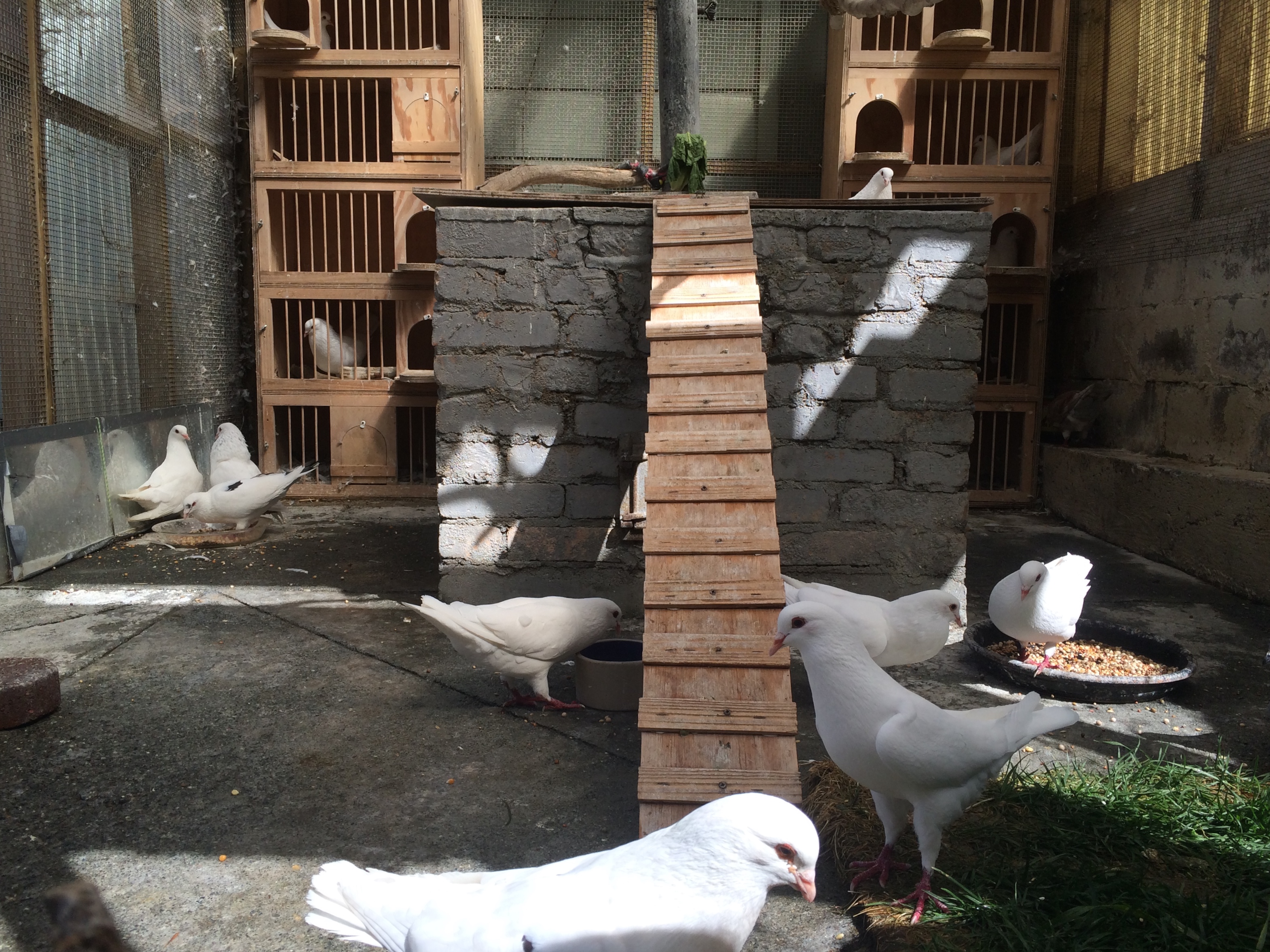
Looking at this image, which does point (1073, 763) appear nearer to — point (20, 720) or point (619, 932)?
point (619, 932)

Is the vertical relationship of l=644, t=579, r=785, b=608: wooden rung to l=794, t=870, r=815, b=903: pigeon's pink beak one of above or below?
above


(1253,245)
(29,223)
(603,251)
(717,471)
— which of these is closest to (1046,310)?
(1253,245)

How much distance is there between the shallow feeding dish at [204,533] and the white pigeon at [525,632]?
3136 mm

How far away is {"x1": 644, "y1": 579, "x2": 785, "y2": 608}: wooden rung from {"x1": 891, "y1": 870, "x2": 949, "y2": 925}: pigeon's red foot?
0.83 m

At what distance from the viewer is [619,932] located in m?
1.60

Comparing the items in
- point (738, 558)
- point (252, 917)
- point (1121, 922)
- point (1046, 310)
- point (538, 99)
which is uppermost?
point (538, 99)

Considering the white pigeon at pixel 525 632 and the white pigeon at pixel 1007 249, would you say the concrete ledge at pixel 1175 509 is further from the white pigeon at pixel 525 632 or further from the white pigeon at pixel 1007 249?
the white pigeon at pixel 525 632

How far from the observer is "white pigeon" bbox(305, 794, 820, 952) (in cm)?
161

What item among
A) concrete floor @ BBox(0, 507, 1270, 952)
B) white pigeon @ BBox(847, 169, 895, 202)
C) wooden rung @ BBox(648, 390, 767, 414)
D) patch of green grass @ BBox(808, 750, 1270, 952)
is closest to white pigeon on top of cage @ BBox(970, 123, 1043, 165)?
white pigeon @ BBox(847, 169, 895, 202)

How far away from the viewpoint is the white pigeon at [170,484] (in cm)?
633

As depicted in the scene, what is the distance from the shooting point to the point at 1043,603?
3.88 m

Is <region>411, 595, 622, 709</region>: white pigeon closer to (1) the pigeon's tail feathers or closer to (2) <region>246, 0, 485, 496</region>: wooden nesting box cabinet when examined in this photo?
(1) the pigeon's tail feathers

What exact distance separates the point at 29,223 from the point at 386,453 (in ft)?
10.1

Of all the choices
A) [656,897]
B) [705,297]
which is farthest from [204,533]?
[656,897]
